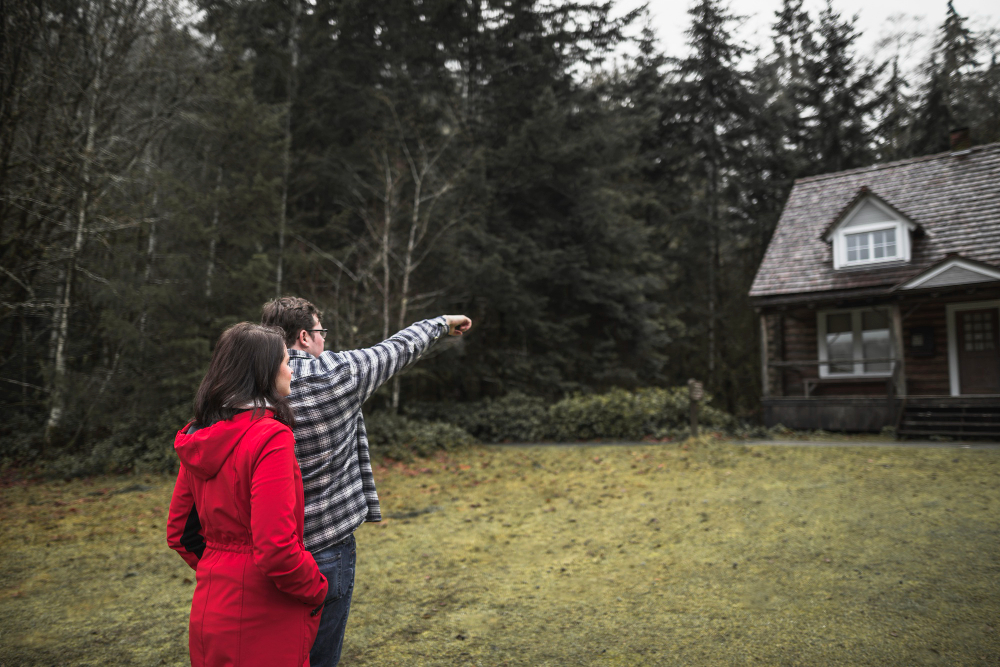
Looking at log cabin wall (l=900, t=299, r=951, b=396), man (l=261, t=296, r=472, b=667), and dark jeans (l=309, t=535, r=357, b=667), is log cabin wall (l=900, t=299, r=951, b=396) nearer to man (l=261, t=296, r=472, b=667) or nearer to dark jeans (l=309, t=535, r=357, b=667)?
man (l=261, t=296, r=472, b=667)

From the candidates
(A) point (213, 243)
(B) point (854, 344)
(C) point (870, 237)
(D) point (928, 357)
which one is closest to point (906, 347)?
(D) point (928, 357)

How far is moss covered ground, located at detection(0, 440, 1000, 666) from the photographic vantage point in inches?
149

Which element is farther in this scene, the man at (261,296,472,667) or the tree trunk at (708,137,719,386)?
the tree trunk at (708,137,719,386)

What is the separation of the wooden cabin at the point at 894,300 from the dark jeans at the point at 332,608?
41.9ft

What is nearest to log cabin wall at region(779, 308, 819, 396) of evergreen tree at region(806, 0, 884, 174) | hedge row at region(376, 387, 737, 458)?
hedge row at region(376, 387, 737, 458)

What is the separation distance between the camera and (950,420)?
39.2 feet

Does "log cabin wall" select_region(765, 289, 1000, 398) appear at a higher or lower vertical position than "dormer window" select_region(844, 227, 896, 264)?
lower

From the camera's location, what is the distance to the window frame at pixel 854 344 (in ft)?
48.3

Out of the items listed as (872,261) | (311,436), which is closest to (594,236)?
(872,261)

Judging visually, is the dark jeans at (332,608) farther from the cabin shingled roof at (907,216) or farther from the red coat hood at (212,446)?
the cabin shingled roof at (907,216)

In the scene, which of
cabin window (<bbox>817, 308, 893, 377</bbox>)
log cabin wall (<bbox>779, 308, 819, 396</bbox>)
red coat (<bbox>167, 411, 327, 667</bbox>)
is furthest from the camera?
log cabin wall (<bbox>779, 308, 819, 396</bbox>)

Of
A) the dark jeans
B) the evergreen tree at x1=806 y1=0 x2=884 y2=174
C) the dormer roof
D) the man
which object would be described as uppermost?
the evergreen tree at x1=806 y1=0 x2=884 y2=174

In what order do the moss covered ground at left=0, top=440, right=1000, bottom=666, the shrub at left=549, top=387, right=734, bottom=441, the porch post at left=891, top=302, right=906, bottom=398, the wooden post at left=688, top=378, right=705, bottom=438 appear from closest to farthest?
the moss covered ground at left=0, top=440, right=1000, bottom=666, the wooden post at left=688, top=378, right=705, bottom=438, the porch post at left=891, top=302, right=906, bottom=398, the shrub at left=549, top=387, right=734, bottom=441

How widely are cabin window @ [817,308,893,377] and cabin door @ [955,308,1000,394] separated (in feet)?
4.74
